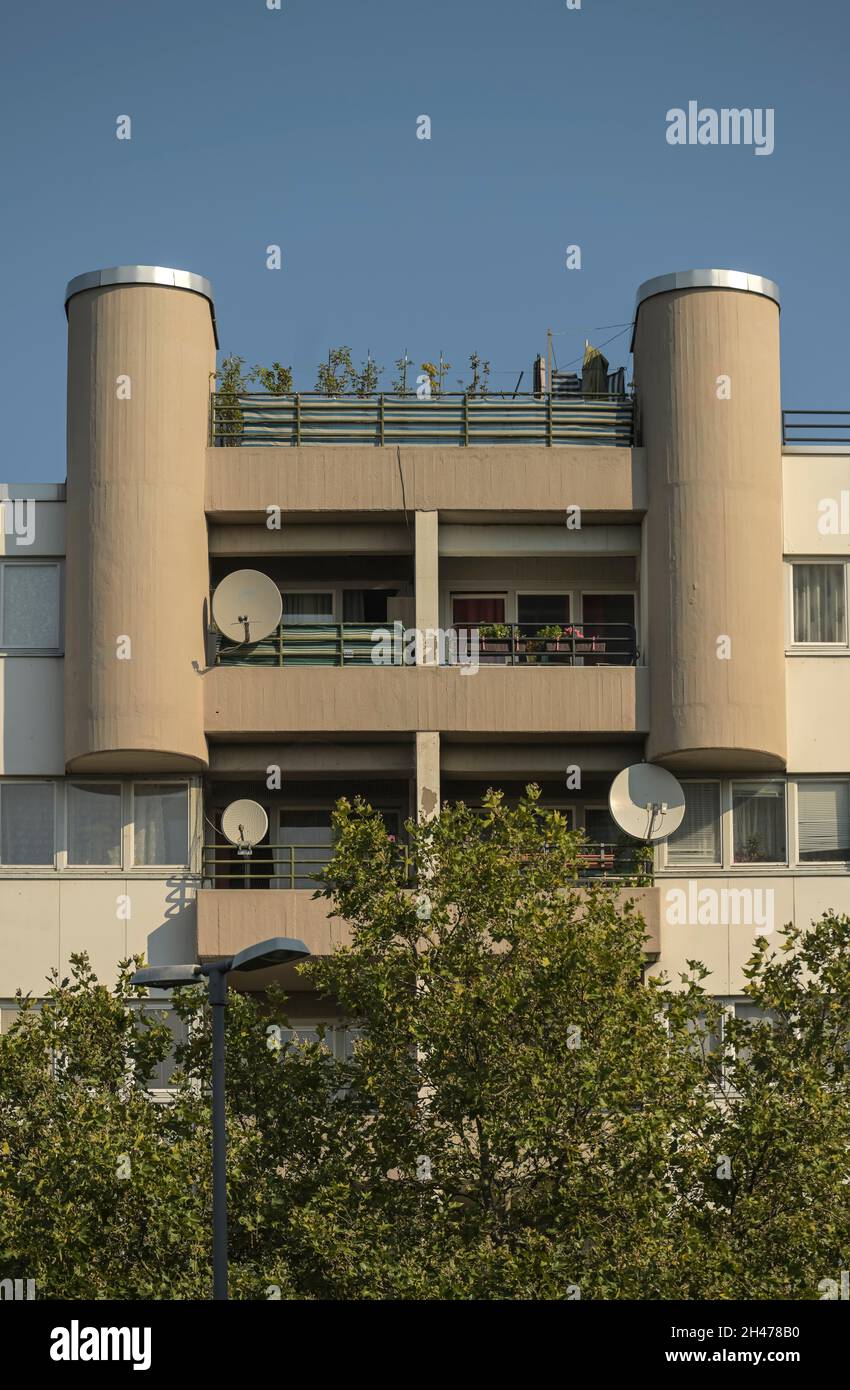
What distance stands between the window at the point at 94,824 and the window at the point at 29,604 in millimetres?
2434

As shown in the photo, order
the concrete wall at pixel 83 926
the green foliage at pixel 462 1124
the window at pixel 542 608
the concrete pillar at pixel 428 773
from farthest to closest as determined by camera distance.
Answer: the window at pixel 542 608 → the concrete pillar at pixel 428 773 → the concrete wall at pixel 83 926 → the green foliage at pixel 462 1124

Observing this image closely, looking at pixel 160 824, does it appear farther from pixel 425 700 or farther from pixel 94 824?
pixel 425 700

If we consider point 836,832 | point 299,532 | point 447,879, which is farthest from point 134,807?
point 836,832

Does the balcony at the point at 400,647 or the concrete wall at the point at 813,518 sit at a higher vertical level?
the concrete wall at the point at 813,518

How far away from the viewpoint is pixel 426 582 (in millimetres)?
36812

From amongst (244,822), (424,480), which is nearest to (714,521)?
(424,480)

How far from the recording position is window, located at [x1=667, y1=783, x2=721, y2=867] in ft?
121

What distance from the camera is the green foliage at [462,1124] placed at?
27.0 metres

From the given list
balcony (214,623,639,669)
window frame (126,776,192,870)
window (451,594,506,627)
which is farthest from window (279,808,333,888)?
window (451,594,506,627)

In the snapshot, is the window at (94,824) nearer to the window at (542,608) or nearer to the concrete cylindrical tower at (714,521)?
the window at (542,608)

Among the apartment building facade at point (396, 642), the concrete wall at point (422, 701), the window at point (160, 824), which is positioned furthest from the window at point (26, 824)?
the concrete wall at point (422, 701)

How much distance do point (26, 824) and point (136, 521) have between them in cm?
→ 500

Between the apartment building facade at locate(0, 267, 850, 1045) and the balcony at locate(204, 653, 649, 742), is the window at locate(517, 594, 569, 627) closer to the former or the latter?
the apartment building facade at locate(0, 267, 850, 1045)

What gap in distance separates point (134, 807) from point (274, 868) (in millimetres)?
2540
